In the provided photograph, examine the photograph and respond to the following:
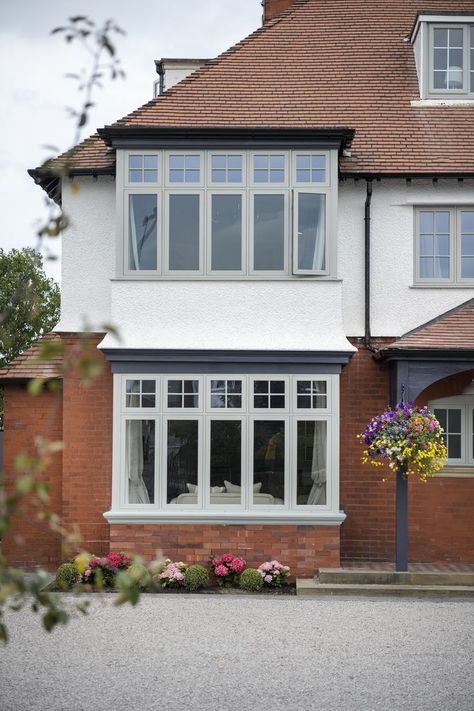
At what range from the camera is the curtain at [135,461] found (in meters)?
12.7

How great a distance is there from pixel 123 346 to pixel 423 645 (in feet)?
18.0

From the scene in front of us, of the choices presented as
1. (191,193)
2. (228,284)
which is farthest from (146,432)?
(191,193)

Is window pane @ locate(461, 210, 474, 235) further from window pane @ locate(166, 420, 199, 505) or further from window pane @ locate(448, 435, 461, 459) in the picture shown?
window pane @ locate(166, 420, 199, 505)

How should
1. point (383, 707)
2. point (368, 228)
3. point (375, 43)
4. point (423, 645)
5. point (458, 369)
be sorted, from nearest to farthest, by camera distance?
point (383, 707) < point (423, 645) < point (458, 369) < point (368, 228) < point (375, 43)

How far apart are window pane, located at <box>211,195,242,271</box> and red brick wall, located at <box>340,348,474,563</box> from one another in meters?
2.16

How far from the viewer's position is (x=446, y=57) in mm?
14625

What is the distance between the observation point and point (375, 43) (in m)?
15.7

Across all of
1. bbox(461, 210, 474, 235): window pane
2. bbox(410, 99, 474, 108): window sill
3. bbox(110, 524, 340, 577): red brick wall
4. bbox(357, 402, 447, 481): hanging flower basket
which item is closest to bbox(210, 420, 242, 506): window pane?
bbox(110, 524, 340, 577): red brick wall

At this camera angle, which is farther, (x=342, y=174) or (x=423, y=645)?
(x=342, y=174)

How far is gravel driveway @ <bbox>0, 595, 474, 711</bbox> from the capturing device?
7.46 meters

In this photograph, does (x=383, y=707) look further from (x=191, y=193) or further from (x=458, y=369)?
(x=191, y=193)

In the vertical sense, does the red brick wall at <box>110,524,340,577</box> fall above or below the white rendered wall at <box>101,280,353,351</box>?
below

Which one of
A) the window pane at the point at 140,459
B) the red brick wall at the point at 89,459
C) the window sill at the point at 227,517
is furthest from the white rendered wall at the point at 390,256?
the red brick wall at the point at 89,459

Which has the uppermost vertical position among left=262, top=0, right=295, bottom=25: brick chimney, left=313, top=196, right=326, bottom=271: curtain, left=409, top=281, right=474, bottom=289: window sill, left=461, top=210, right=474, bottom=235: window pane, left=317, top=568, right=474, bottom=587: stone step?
left=262, top=0, right=295, bottom=25: brick chimney
